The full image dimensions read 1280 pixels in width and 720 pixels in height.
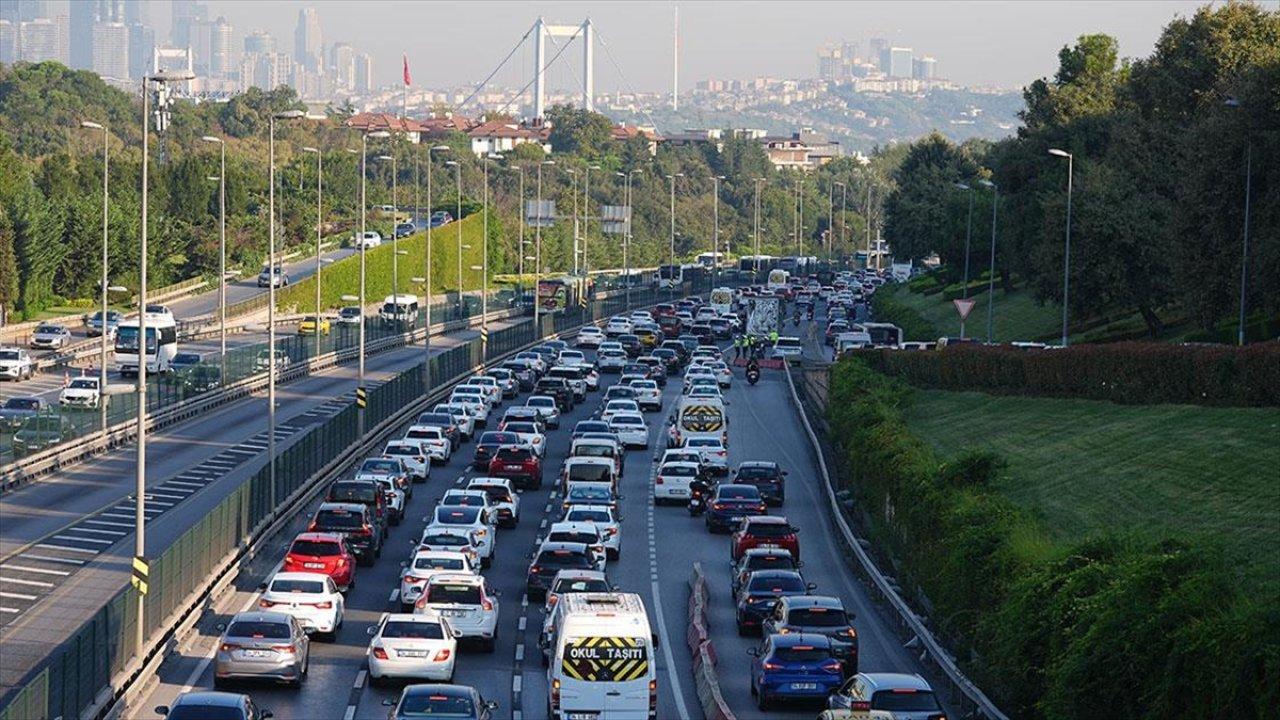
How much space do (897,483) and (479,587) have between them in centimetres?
1216

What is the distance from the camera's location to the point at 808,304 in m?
141

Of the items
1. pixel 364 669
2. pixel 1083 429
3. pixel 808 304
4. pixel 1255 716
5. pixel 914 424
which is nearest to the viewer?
pixel 1255 716

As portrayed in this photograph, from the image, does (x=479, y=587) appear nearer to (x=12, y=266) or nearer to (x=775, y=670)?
(x=775, y=670)

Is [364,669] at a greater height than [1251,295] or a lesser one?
lesser

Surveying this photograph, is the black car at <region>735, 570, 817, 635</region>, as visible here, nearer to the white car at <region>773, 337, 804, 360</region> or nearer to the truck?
the white car at <region>773, 337, 804, 360</region>

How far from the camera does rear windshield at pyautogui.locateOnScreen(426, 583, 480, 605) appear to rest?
125 ft

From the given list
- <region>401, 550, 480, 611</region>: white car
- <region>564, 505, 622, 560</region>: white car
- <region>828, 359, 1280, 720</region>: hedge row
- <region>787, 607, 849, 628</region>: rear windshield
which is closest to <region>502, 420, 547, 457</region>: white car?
<region>564, 505, 622, 560</region>: white car

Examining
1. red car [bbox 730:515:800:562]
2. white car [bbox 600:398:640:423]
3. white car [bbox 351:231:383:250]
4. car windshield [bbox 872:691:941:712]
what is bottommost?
red car [bbox 730:515:800:562]

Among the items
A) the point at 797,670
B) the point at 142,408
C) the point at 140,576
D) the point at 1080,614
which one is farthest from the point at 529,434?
the point at 1080,614

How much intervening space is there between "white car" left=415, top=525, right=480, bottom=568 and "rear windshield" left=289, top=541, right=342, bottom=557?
6.07 feet

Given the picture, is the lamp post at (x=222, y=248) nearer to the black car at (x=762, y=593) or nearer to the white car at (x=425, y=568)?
the white car at (x=425, y=568)

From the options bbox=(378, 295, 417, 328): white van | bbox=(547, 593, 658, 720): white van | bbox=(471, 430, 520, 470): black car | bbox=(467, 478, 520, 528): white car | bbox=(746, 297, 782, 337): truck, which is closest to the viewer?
bbox=(547, 593, 658, 720): white van

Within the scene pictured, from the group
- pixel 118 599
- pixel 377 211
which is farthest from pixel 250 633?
pixel 377 211

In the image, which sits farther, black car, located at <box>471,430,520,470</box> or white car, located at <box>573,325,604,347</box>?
white car, located at <box>573,325,604,347</box>
